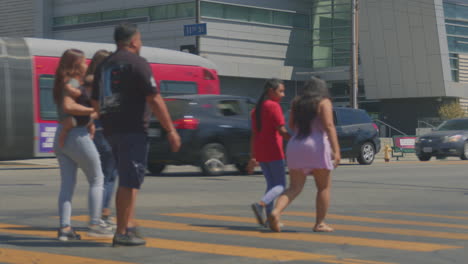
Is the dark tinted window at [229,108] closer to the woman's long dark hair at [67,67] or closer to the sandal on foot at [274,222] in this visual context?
the sandal on foot at [274,222]

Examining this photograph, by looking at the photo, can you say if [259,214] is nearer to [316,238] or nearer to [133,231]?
[316,238]

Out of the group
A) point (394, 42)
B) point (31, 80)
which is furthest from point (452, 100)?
point (31, 80)

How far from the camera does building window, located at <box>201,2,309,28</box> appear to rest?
57.2 meters

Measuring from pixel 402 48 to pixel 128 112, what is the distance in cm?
5483

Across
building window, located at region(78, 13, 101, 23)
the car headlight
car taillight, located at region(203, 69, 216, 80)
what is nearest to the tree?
building window, located at region(78, 13, 101, 23)

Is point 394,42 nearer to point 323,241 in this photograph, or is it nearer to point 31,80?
point 31,80

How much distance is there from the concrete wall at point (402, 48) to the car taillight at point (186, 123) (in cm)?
4242

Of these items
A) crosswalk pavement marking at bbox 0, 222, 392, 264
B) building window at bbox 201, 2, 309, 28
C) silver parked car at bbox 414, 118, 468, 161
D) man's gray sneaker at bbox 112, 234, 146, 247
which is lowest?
crosswalk pavement marking at bbox 0, 222, 392, 264

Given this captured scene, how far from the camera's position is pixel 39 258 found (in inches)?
268

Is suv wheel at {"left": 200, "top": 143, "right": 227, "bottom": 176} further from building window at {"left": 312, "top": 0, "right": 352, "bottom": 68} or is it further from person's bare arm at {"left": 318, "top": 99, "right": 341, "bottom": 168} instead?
building window at {"left": 312, "top": 0, "right": 352, "bottom": 68}

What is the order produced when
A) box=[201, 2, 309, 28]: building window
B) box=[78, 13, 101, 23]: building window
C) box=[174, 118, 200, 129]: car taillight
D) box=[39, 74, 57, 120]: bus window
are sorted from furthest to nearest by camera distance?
box=[78, 13, 101, 23]: building window → box=[201, 2, 309, 28]: building window → box=[39, 74, 57, 120]: bus window → box=[174, 118, 200, 129]: car taillight

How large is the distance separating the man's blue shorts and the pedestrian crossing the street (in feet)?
1.98

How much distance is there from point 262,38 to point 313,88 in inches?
2050

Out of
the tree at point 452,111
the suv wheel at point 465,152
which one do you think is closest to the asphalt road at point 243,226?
the suv wheel at point 465,152
